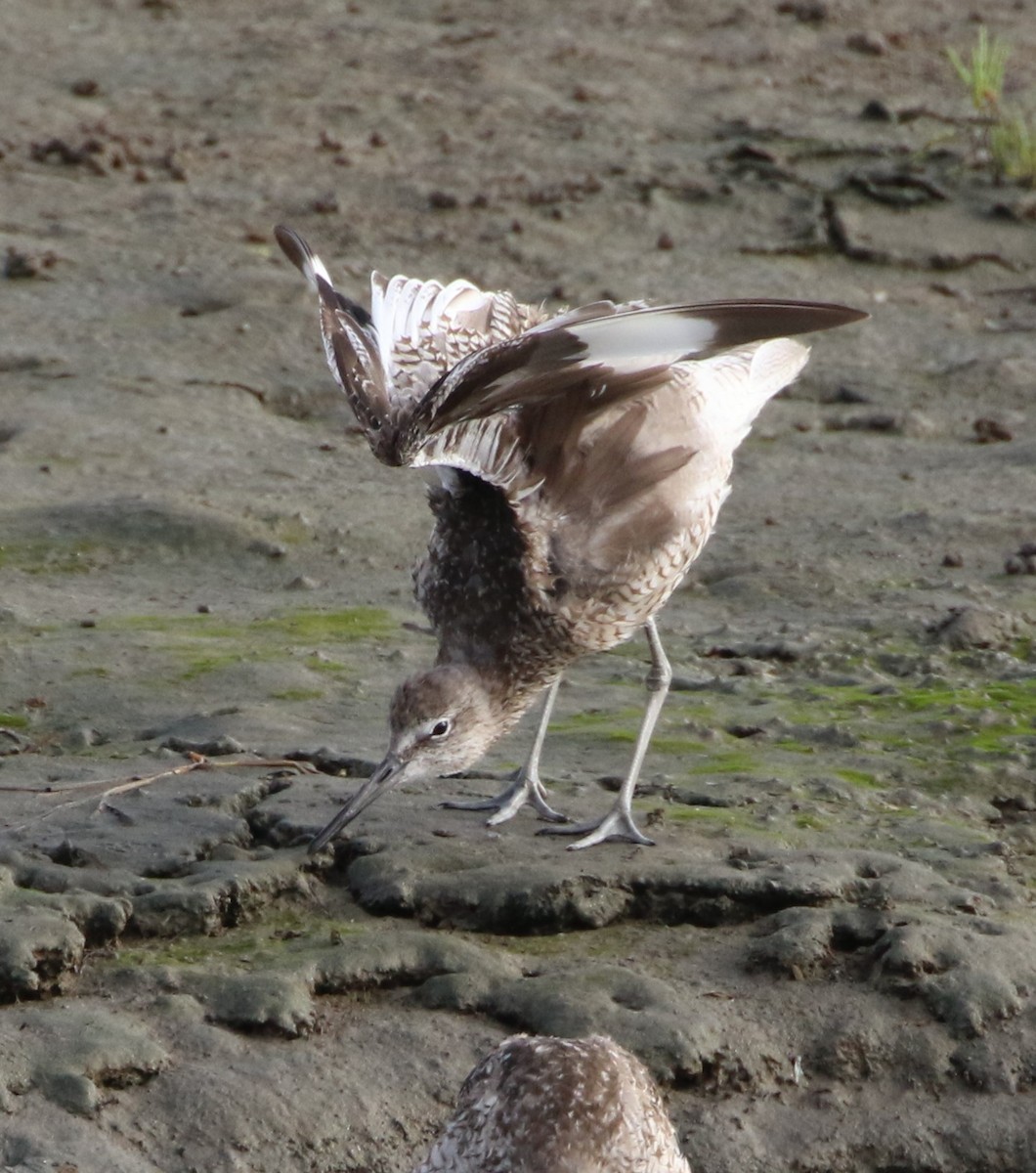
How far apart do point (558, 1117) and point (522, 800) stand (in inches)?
85.5

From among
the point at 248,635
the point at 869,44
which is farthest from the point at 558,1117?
the point at 869,44

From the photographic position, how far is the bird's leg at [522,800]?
6.05 m

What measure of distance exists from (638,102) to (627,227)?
5.53 ft

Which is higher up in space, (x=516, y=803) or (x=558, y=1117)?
(x=558, y=1117)

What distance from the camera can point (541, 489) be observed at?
596 centimetres

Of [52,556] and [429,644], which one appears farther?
[52,556]

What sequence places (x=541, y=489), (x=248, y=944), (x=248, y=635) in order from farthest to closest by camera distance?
1. (x=248, y=635)
2. (x=541, y=489)
3. (x=248, y=944)

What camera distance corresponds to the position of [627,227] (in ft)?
37.6

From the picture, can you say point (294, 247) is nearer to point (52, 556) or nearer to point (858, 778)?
point (52, 556)

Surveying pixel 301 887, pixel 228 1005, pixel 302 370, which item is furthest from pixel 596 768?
pixel 302 370

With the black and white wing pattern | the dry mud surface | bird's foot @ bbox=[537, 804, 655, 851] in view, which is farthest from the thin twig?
the black and white wing pattern

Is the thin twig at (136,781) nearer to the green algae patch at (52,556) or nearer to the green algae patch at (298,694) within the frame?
the green algae patch at (298,694)

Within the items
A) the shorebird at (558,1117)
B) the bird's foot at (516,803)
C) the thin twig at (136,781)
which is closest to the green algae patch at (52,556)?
the thin twig at (136,781)

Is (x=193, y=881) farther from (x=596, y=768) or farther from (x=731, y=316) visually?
(x=731, y=316)
